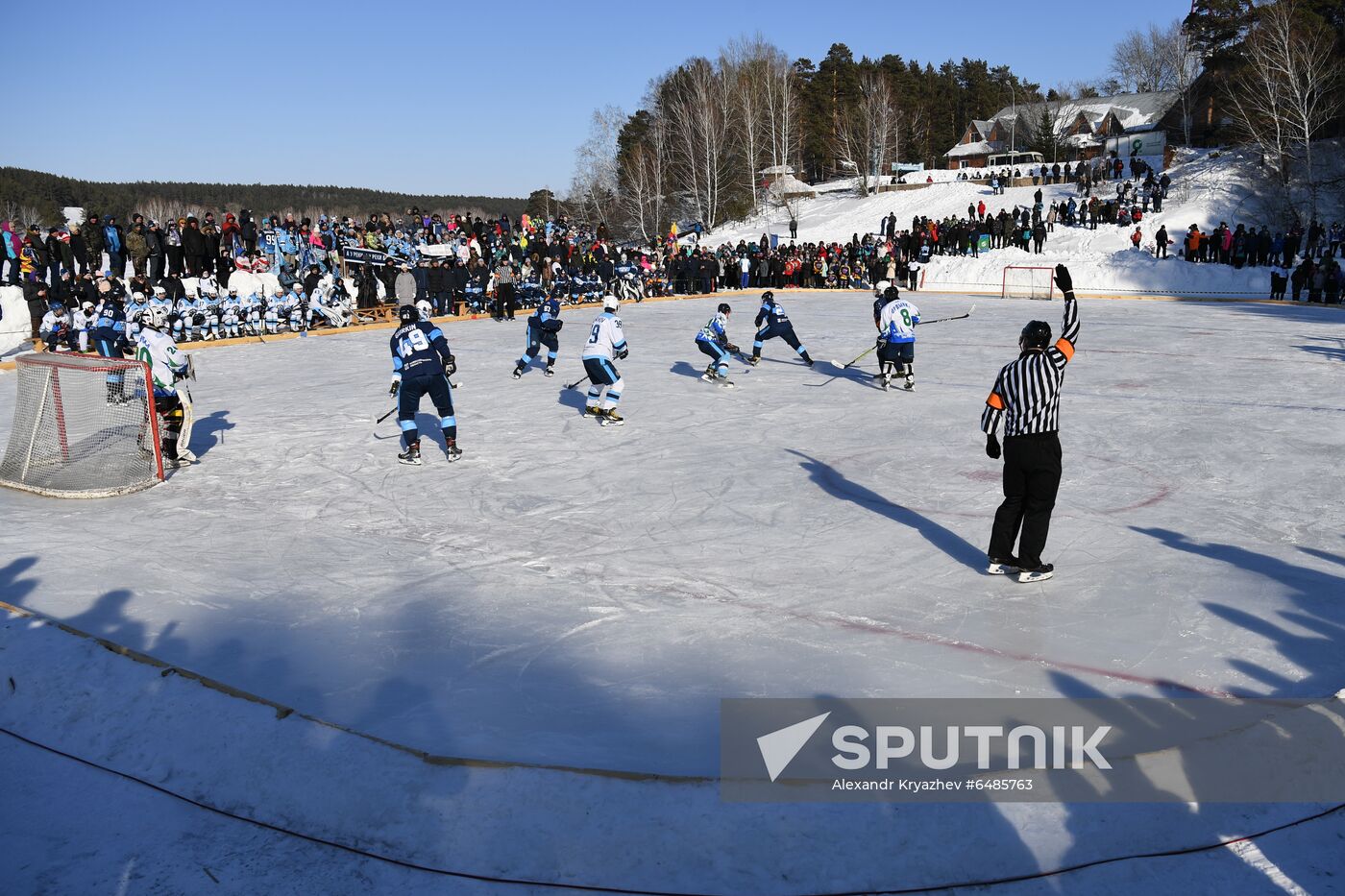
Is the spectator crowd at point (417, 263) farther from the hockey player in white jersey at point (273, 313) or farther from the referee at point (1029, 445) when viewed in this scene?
the referee at point (1029, 445)

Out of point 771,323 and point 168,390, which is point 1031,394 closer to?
point 168,390

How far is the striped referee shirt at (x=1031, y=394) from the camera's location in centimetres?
568

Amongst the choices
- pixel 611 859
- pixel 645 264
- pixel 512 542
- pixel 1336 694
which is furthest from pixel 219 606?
pixel 645 264

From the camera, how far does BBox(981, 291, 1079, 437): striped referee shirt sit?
5.68 metres

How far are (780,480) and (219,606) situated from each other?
482 cm

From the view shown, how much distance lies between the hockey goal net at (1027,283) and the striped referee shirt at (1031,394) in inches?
913

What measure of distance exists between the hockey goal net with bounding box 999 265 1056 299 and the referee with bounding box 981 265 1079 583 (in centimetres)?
2317

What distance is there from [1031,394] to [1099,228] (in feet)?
111

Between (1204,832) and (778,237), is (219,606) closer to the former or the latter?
(1204,832)

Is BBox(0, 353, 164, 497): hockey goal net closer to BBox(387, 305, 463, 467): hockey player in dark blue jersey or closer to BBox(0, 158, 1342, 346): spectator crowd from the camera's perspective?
BBox(387, 305, 463, 467): hockey player in dark blue jersey

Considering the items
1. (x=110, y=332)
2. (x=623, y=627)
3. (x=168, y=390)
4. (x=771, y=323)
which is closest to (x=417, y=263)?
(x=110, y=332)

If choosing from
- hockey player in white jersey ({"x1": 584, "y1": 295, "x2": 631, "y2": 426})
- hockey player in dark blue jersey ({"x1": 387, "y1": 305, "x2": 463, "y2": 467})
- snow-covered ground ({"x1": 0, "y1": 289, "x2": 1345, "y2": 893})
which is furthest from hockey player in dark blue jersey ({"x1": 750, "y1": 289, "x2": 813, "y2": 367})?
hockey player in dark blue jersey ({"x1": 387, "y1": 305, "x2": 463, "y2": 467})

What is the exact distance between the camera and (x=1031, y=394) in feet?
18.7

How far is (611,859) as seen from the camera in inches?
130
